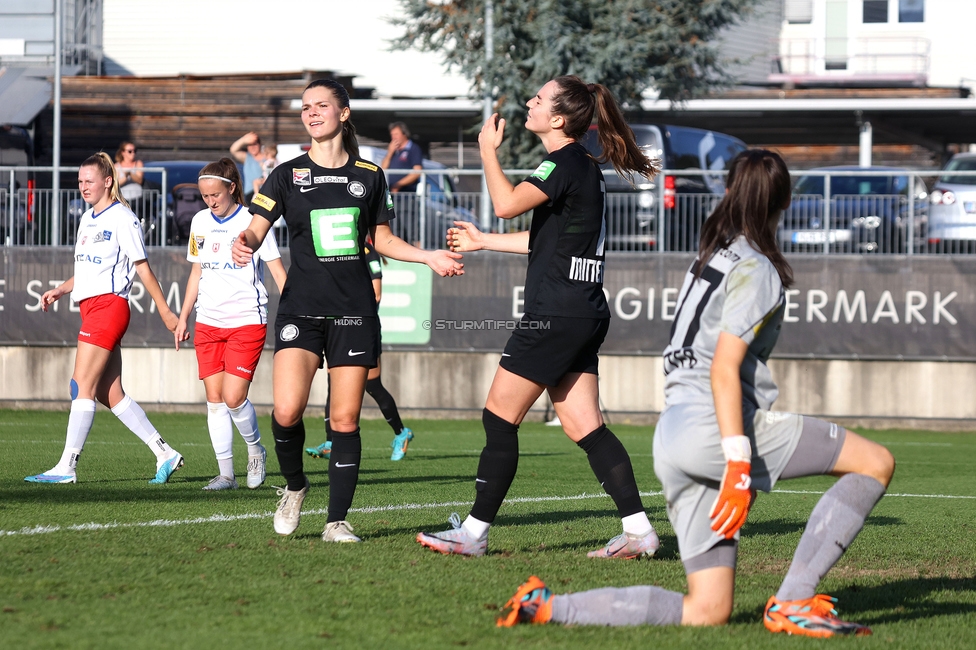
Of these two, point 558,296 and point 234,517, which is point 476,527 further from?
→ point 234,517

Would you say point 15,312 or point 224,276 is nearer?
point 224,276

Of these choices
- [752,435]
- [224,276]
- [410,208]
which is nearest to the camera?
[752,435]

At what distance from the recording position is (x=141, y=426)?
8.48 m

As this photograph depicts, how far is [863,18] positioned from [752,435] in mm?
41484

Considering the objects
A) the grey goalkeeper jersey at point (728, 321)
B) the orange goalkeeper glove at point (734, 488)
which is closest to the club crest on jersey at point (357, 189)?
the grey goalkeeper jersey at point (728, 321)

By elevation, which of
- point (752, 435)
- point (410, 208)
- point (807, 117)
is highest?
point (807, 117)

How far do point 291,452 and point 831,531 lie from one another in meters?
2.80

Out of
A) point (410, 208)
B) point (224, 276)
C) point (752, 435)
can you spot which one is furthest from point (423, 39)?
point (752, 435)

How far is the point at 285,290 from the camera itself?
234 inches

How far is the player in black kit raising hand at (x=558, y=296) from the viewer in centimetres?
557

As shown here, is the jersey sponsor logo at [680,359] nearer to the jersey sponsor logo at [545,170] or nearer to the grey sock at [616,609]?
the grey sock at [616,609]

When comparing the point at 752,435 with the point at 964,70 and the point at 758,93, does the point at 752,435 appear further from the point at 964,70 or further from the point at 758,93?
the point at 964,70

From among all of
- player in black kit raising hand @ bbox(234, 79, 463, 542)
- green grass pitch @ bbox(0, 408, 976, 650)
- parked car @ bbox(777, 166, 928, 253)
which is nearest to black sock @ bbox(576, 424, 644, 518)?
green grass pitch @ bbox(0, 408, 976, 650)

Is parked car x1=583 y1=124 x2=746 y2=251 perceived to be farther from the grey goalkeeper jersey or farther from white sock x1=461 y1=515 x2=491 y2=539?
the grey goalkeeper jersey
